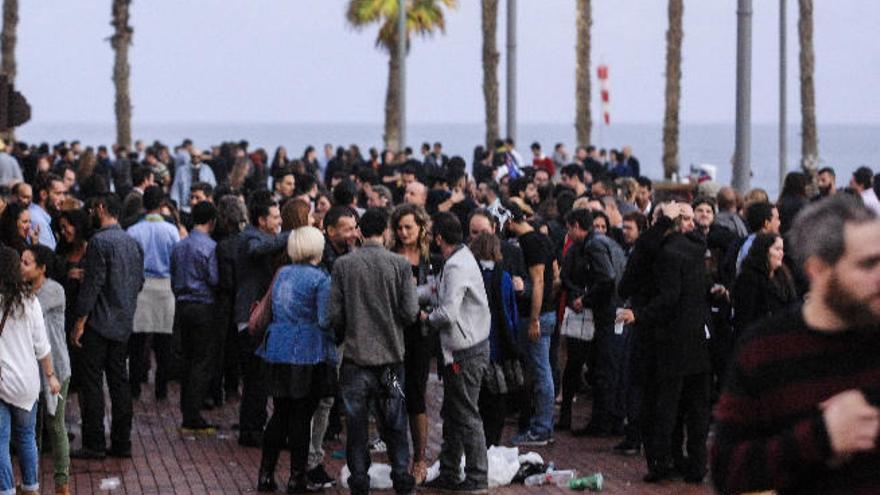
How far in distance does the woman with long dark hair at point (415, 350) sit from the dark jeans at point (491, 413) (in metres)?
0.63

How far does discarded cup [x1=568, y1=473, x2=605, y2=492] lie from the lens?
11977 millimetres

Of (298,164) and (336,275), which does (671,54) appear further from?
(336,275)

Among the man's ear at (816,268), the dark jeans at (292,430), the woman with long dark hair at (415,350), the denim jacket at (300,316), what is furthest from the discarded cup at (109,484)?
the man's ear at (816,268)

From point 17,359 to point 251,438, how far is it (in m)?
4.01

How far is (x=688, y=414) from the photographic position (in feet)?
40.2

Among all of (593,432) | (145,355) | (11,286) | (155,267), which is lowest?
(593,432)

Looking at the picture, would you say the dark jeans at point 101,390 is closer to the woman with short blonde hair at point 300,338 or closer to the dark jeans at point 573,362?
the woman with short blonde hair at point 300,338

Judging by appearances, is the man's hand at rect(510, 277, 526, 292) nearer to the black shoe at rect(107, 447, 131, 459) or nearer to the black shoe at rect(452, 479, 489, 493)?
the black shoe at rect(452, 479, 489, 493)

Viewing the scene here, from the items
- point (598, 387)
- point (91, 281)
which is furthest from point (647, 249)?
point (91, 281)

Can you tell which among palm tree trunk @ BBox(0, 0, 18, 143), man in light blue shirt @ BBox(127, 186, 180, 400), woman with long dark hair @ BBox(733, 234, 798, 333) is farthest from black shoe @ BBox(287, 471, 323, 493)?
palm tree trunk @ BBox(0, 0, 18, 143)

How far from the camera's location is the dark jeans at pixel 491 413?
1258 centimetres

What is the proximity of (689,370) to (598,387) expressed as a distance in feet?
8.16

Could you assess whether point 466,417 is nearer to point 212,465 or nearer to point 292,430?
point 292,430

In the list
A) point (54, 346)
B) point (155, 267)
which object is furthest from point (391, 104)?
point (54, 346)
